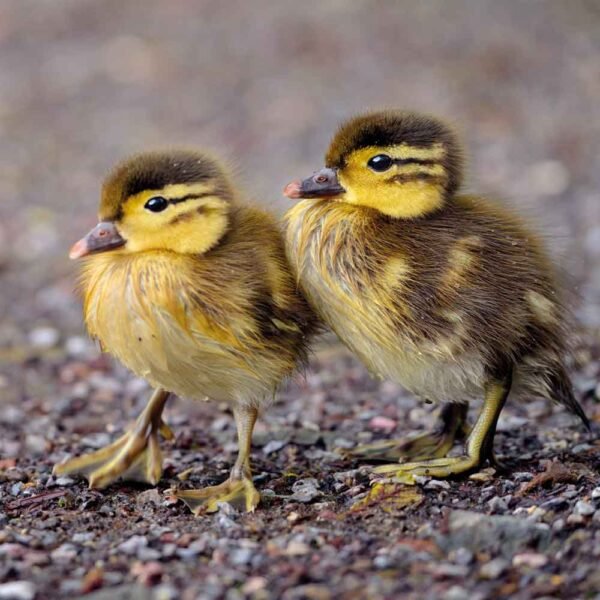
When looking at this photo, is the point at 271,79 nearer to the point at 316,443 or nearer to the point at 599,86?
the point at 599,86

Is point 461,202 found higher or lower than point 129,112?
lower

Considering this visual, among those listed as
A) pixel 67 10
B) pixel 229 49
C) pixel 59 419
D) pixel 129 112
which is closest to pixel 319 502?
pixel 59 419

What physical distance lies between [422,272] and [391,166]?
402mm

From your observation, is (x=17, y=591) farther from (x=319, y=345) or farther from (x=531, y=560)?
(x=319, y=345)

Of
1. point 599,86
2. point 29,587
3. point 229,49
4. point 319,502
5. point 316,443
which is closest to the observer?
point 29,587

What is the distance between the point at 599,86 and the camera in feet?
32.6

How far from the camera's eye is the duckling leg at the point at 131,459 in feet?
14.1

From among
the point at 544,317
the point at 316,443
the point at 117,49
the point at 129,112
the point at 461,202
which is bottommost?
the point at 316,443

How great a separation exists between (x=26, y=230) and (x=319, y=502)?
5.25 m

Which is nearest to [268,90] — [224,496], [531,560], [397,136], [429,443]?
[429,443]

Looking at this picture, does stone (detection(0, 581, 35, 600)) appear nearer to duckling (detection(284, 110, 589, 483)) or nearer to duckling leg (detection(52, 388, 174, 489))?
duckling leg (detection(52, 388, 174, 489))

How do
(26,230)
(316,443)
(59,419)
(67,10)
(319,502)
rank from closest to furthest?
(319,502) < (316,443) < (59,419) < (26,230) < (67,10)

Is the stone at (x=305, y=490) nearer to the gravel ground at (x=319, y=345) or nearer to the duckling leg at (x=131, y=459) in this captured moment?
the gravel ground at (x=319, y=345)

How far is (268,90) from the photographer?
33.9 ft
